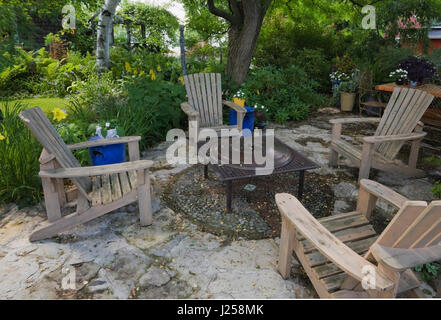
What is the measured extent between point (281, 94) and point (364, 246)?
4.50m

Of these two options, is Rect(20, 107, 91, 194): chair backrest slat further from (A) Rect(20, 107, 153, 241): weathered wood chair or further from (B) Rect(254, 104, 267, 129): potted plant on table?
(B) Rect(254, 104, 267, 129): potted plant on table

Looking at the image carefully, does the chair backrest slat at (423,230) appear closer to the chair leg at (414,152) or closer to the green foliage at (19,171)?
the chair leg at (414,152)

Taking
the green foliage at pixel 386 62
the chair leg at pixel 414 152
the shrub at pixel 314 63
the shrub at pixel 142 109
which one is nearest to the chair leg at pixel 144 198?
the shrub at pixel 142 109

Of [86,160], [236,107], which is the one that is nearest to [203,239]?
[86,160]

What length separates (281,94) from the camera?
19.6 feet

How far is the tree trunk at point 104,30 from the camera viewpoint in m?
5.25

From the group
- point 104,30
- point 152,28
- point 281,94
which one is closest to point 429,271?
point 281,94

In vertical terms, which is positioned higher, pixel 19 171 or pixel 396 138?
pixel 396 138

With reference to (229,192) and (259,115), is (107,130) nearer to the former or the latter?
(229,192)

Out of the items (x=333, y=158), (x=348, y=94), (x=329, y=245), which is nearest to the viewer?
(x=329, y=245)

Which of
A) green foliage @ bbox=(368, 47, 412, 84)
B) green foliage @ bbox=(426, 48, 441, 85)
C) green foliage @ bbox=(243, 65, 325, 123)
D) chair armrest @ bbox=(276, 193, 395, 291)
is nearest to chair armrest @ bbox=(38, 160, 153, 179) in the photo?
chair armrest @ bbox=(276, 193, 395, 291)

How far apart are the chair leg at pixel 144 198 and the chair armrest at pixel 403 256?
1.61 m

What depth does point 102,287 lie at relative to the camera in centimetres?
189

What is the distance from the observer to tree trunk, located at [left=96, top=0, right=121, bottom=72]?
5.25m
